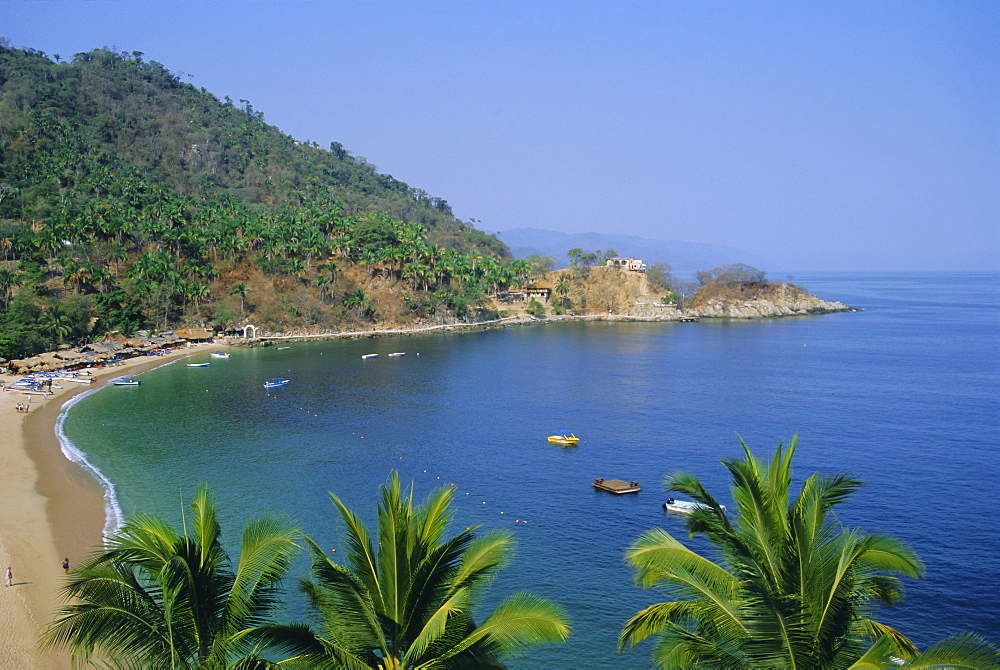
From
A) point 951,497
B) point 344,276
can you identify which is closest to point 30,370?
point 344,276

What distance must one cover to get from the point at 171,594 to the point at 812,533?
30.6 feet

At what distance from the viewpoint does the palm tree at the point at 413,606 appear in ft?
32.7

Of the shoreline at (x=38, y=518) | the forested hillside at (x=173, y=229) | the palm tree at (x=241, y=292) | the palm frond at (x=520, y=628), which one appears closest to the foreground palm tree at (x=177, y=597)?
the palm frond at (x=520, y=628)

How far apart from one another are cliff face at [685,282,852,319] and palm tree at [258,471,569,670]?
144182mm

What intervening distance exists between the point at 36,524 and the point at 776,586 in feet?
110

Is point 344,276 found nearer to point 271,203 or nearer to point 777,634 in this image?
point 271,203

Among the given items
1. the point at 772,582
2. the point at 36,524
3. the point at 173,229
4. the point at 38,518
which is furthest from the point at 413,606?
the point at 173,229

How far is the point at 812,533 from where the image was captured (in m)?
10.9

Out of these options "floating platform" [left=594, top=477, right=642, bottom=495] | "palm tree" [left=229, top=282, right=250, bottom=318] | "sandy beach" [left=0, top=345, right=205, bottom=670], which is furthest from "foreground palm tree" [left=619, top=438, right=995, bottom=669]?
"palm tree" [left=229, top=282, right=250, bottom=318]

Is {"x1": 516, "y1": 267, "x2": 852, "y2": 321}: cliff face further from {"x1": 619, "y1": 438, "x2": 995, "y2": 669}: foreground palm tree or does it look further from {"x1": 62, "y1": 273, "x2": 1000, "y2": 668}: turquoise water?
{"x1": 619, "y1": 438, "x2": 995, "y2": 669}: foreground palm tree

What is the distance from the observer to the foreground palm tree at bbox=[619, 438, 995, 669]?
941cm

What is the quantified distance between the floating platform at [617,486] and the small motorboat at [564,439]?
8.95 metres

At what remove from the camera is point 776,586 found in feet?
34.5

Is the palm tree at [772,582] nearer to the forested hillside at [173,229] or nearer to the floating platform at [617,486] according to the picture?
the floating platform at [617,486]
